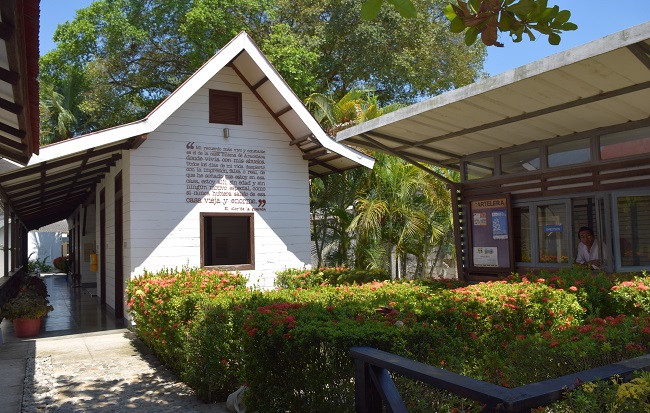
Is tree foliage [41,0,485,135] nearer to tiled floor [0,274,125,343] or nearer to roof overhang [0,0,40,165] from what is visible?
tiled floor [0,274,125,343]

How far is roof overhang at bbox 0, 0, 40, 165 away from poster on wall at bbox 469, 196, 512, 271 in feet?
26.2

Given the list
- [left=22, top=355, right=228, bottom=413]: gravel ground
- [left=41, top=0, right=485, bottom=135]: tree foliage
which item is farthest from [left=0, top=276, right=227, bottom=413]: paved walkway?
[left=41, top=0, right=485, bottom=135]: tree foliage

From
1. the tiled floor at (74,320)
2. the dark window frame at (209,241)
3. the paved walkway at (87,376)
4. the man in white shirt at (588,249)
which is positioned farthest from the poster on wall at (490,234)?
the tiled floor at (74,320)

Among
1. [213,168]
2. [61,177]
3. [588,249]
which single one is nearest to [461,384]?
[588,249]

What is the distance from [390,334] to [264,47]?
21444 mm

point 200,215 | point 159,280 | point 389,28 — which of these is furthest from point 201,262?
point 389,28

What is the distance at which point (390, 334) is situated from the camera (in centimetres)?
438

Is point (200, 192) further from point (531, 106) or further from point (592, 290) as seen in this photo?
point (592, 290)

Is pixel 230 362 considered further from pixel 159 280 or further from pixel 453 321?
pixel 159 280

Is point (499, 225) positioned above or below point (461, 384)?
above

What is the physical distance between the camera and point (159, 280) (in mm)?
9281

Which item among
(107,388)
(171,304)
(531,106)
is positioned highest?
(531,106)

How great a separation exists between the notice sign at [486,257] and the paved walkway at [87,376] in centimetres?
635

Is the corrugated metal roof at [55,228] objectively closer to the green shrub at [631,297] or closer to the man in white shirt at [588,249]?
the man in white shirt at [588,249]
